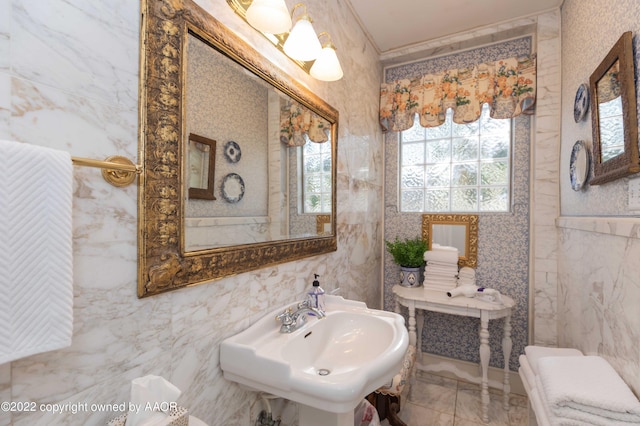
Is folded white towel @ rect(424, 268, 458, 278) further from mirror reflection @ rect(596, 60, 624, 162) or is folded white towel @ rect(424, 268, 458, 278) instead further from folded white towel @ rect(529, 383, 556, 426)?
mirror reflection @ rect(596, 60, 624, 162)

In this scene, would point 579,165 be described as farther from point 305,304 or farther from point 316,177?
point 305,304

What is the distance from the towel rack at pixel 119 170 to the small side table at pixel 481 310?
197cm

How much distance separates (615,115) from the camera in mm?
1191

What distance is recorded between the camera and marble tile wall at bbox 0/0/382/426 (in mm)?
580

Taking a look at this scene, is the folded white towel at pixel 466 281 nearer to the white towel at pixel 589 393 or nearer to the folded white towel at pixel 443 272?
the folded white towel at pixel 443 272

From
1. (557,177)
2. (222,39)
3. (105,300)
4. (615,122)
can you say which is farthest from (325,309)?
(557,177)

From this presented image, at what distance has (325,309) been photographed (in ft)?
4.91

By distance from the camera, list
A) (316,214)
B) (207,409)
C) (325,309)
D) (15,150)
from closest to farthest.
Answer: (15,150), (207,409), (325,309), (316,214)

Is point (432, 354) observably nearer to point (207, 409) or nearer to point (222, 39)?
point (207, 409)

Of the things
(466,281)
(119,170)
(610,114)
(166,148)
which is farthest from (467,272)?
(119,170)

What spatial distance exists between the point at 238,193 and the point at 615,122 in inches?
60.5

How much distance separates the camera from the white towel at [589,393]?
3.02 ft

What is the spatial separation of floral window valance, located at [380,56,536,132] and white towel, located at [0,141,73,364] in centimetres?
241

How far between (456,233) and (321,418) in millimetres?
1866
